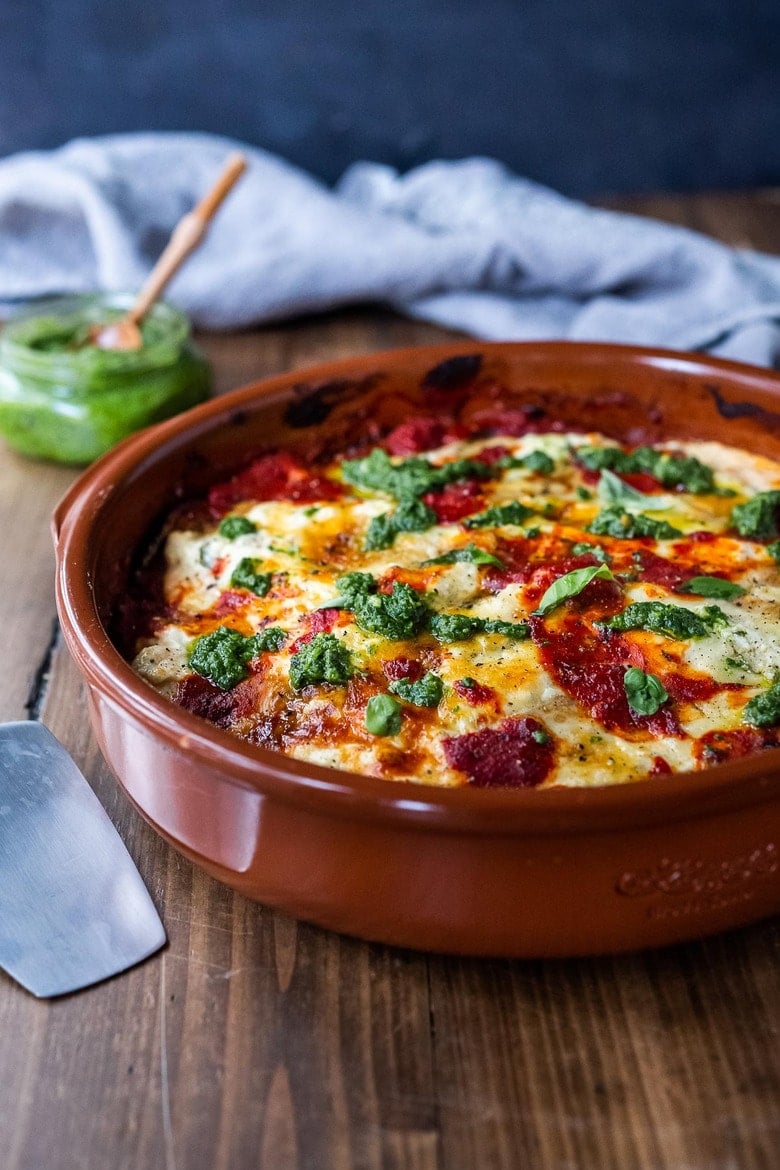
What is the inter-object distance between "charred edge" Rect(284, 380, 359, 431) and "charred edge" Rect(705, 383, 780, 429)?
39.3 inches

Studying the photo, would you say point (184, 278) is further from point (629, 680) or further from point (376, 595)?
point (629, 680)

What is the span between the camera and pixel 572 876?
1.89 meters

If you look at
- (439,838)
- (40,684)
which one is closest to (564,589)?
(439,838)

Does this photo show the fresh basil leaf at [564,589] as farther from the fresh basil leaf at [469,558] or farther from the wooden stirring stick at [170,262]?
the wooden stirring stick at [170,262]

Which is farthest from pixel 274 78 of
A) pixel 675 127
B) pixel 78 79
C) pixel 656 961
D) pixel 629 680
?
pixel 656 961

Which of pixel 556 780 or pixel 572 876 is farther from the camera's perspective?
pixel 556 780

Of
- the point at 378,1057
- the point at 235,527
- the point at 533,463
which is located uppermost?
the point at 533,463

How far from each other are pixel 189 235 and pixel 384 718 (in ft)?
7.08

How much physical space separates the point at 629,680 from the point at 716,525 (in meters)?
0.77

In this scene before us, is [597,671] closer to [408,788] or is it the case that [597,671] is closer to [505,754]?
[505,754]

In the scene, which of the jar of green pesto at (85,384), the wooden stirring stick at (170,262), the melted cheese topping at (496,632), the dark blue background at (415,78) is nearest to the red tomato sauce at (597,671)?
the melted cheese topping at (496,632)

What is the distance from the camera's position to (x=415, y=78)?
5438 mm

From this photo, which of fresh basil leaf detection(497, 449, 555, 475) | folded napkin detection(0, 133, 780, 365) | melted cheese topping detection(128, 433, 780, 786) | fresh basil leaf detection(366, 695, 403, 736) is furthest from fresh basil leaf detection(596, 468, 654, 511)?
folded napkin detection(0, 133, 780, 365)

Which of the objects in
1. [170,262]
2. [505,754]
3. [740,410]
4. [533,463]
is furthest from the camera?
[170,262]
